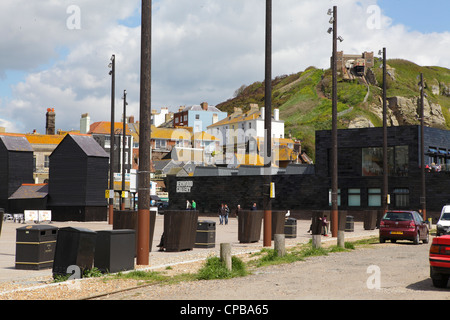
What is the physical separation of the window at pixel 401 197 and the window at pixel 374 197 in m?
1.57

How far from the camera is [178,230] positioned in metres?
20.8

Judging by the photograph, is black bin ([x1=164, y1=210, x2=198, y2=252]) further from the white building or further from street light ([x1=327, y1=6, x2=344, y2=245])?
the white building

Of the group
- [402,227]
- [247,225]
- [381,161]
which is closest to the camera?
[247,225]

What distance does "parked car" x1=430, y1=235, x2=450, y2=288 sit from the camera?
38.8 ft

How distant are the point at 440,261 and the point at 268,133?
11177 millimetres

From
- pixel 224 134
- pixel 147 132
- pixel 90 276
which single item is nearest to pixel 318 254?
pixel 147 132

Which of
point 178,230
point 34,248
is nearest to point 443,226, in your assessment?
point 178,230

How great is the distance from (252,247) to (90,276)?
1049 cm

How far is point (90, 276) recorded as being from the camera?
1343 cm

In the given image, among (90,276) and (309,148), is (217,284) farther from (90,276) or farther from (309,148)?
(309,148)

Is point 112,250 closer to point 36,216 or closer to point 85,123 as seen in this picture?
point 36,216

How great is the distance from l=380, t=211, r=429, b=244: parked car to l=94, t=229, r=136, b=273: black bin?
15.5 m

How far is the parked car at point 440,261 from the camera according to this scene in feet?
38.8

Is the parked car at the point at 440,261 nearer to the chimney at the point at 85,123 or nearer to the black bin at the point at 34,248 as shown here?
the black bin at the point at 34,248
